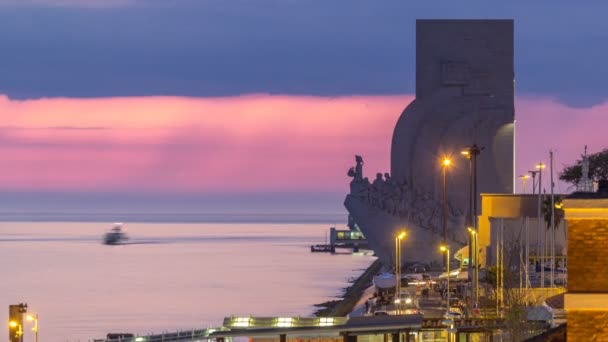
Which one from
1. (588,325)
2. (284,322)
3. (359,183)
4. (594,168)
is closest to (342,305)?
(594,168)

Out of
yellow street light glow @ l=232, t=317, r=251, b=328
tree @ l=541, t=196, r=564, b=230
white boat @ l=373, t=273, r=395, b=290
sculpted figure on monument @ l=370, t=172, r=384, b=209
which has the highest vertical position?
sculpted figure on monument @ l=370, t=172, r=384, b=209

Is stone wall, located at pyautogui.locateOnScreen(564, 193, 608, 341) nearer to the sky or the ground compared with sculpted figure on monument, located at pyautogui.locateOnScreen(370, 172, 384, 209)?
nearer to the ground

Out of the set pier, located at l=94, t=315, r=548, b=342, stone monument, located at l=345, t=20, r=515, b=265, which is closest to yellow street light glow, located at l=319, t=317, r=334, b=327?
pier, located at l=94, t=315, r=548, b=342

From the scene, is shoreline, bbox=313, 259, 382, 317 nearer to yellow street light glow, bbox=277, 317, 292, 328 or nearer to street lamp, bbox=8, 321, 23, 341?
street lamp, bbox=8, 321, 23, 341

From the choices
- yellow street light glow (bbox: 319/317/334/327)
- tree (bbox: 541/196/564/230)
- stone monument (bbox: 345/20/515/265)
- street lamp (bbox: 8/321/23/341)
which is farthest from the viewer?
stone monument (bbox: 345/20/515/265)

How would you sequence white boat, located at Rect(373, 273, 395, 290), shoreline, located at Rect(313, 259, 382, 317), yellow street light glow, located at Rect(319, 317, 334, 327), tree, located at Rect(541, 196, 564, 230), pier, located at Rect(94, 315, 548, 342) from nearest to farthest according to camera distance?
pier, located at Rect(94, 315, 548, 342)
yellow street light glow, located at Rect(319, 317, 334, 327)
tree, located at Rect(541, 196, 564, 230)
white boat, located at Rect(373, 273, 395, 290)
shoreline, located at Rect(313, 259, 382, 317)

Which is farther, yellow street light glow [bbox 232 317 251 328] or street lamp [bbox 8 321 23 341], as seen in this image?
street lamp [bbox 8 321 23 341]

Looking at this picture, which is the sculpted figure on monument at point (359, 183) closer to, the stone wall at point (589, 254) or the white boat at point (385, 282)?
the white boat at point (385, 282)

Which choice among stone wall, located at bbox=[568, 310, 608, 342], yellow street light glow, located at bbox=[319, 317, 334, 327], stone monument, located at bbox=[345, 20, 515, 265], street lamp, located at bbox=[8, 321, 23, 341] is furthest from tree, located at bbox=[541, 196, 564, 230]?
stone wall, located at bbox=[568, 310, 608, 342]

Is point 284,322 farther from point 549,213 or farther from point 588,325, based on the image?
point 549,213

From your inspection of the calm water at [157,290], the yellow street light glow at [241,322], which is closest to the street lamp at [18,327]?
the yellow street light glow at [241,322]

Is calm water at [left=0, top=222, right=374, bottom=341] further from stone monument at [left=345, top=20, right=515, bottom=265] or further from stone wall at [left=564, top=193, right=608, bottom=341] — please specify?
stone wall at [left=564, top=193, right=608, bottom=341]

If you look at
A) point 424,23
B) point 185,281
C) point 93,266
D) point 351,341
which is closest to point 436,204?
point 424,23

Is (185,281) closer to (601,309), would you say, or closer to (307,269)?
(307,269)
